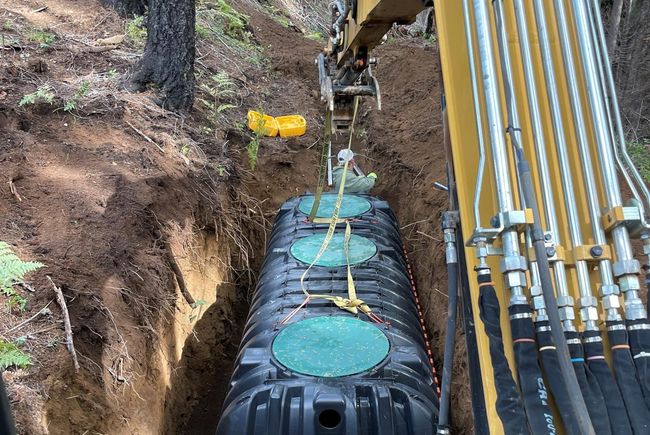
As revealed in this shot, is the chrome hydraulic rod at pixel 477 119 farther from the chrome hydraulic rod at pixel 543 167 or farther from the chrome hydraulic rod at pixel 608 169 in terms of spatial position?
the chrome hydraulic rod at pixel 608 169

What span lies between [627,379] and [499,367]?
45 cm

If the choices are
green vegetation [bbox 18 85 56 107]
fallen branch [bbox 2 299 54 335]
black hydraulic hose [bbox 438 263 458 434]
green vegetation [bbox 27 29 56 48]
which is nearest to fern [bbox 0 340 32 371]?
fallen branch [bbox 2 299 54 335]

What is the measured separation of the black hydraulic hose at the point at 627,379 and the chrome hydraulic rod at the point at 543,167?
0.15m

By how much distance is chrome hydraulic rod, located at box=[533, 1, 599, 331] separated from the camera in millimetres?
2176

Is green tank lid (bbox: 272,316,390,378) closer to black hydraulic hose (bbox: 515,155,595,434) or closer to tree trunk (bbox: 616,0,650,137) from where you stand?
black hydraulic hose (bbox: 515,155,595,434)

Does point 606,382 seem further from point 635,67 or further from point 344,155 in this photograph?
point 635,67

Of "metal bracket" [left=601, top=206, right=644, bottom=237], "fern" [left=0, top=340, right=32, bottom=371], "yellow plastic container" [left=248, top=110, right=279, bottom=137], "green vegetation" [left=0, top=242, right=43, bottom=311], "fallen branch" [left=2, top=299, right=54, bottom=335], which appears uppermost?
"yellow plastic container" [left=248, top=110, right=279, bottom=137]

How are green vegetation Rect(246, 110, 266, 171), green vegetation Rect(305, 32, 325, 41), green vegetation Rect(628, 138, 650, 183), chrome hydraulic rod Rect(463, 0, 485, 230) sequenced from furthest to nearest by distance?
1. green vegetation Rect(305, 32, 325, 41)
2. green vegetation Rect(246, 110, 266, 171)
3. green vegetation Rect(628, 138, 650, 183)
4. chrome hydraulic rod Rect(463, 0, 485, 230)

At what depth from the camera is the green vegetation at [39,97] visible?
6148mm

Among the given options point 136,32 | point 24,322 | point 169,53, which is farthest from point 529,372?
point 136,32

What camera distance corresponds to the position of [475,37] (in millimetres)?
2566

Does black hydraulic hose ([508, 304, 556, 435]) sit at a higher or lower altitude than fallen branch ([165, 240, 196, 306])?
lower

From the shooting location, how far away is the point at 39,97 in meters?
6.29

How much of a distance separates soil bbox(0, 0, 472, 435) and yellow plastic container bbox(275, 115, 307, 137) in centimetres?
15
